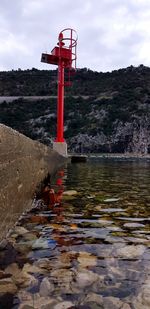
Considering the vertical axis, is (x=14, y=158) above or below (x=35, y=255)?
above

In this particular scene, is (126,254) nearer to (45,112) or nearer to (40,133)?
(40,133)

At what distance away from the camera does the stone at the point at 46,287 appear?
7.39 ft

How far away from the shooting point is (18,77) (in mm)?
91750

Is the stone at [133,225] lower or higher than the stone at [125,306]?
lower

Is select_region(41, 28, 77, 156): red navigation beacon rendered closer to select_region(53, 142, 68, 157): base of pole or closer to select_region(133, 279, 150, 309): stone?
select_region(53, 142, 68, 157): base of pole

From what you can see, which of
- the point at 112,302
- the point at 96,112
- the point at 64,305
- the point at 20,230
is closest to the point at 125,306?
the point at 112,302

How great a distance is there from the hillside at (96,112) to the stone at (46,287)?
4521 centimetres

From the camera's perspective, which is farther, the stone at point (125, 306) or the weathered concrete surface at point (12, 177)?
the weathered concrete surface at point (12, 177)

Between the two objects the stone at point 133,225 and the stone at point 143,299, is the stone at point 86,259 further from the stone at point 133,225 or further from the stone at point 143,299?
the stone at point 133,225

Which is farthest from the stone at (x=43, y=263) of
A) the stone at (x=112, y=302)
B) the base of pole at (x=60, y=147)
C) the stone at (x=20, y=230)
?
the base of pole at (x=60, y=147)

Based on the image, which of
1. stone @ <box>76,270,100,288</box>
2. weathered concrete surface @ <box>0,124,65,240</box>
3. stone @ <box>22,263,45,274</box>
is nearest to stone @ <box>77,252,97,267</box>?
stone @ <box>76,270,100,288</box>

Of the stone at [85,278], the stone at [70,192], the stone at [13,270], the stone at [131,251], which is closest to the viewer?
the stone at [85,278]

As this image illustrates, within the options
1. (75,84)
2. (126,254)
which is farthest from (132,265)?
(75,84)

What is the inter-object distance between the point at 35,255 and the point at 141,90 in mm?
67922
